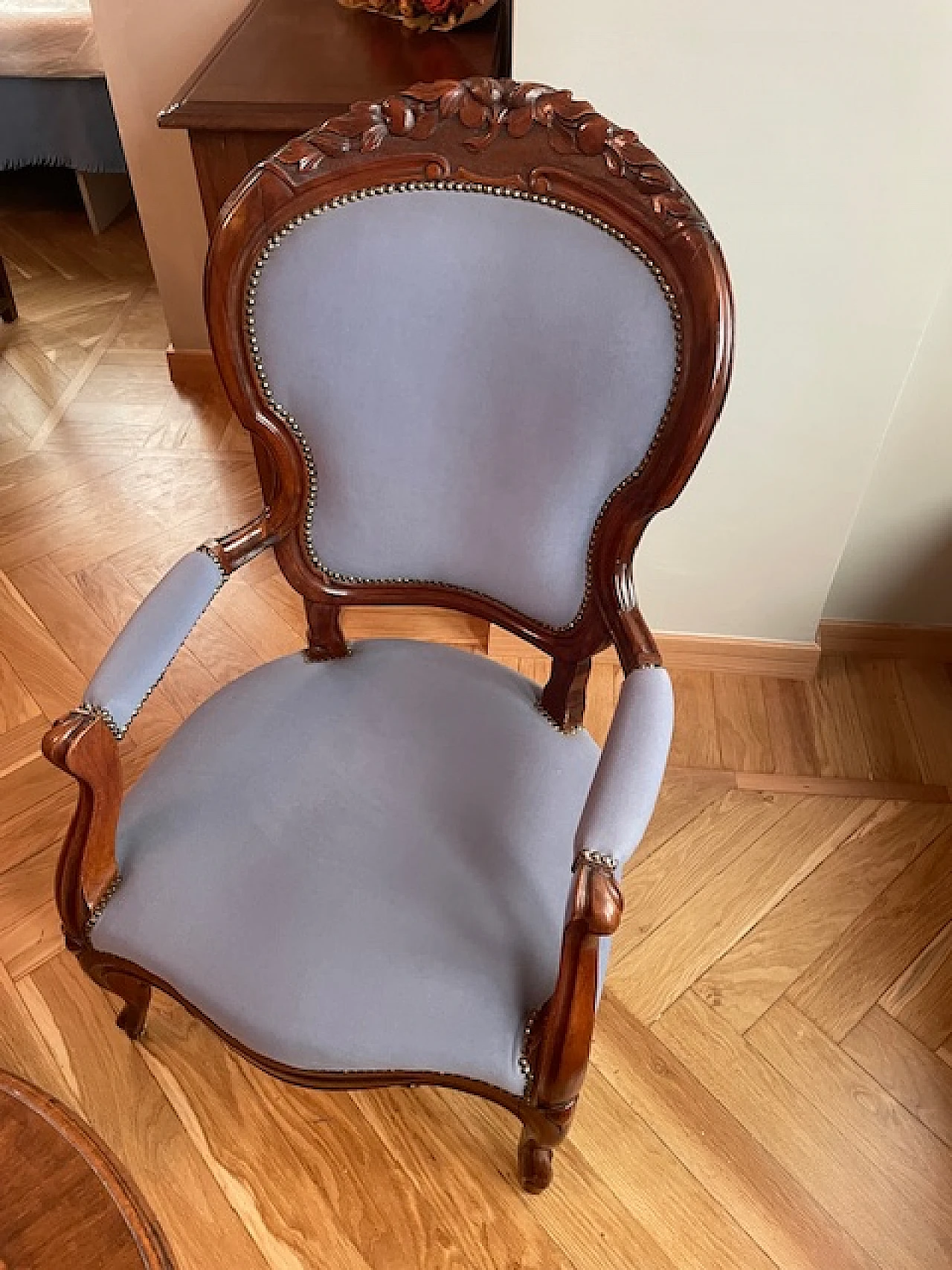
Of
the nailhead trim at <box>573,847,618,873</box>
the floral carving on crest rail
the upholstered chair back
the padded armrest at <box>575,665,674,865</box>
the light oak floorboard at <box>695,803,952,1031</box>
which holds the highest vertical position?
the floral carving on crest rail

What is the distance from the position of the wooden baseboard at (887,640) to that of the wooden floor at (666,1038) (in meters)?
0.03

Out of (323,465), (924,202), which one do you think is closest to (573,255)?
(323,465)

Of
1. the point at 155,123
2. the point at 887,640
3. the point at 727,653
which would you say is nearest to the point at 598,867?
the point at 727,653

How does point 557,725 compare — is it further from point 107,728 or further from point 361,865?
point 107,728

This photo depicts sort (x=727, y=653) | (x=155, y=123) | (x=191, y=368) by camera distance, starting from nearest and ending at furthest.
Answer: (x=727, y=653) → (x=155, y=123) → (x=191, y=368)

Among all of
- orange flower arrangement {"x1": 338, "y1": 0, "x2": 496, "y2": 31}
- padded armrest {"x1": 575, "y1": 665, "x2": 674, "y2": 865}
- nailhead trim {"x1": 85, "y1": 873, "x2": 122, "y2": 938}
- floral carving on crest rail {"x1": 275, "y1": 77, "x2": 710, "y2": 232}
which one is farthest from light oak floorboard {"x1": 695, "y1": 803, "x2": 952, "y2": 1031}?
orange flower arrangement {"x1": 338, "y1": 0, "x2": 496, "y2": 31}

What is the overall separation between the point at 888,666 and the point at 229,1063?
3.64 ft

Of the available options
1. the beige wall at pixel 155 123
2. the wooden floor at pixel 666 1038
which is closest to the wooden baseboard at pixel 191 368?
the beige wall at pixel 155 123

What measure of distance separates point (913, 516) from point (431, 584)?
806mm

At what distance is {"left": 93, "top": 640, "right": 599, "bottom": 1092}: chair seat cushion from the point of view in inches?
31.9

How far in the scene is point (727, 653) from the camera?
60.9 inches

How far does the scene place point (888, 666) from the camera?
62.2 inches

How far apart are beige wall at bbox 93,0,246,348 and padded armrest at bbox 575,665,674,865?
1.46 m

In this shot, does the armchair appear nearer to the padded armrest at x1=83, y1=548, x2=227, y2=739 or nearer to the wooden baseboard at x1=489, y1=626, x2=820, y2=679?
the padded armrest at x1=83, y1=548, x2=227, y2=739
